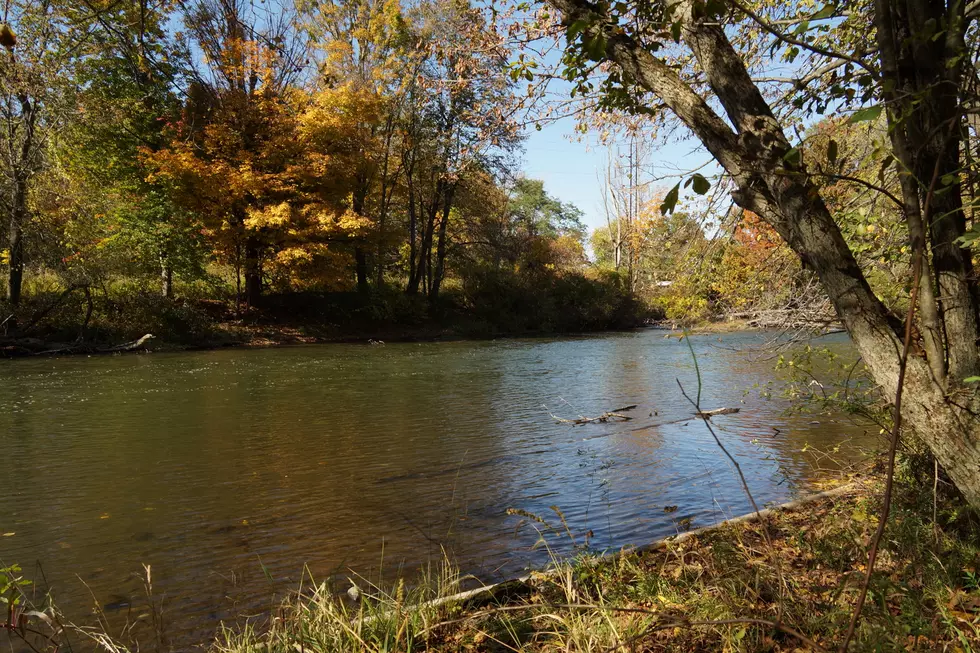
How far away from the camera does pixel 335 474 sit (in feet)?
21.7

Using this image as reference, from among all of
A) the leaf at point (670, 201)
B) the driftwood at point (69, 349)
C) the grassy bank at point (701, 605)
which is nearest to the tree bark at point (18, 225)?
the driftwood at point (69, 349)

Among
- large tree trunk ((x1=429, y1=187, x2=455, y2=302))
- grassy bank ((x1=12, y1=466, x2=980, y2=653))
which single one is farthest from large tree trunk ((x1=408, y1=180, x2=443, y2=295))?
grassy bank ((x1=12, y1=466, x2=980, y2=653))

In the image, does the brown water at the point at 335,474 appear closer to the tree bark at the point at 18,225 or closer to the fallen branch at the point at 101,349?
the tree bark at the point at 18,225

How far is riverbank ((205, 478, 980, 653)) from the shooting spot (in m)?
2.47

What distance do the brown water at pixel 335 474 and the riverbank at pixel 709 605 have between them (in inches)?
37.3

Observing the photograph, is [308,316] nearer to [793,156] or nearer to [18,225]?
[18,225]

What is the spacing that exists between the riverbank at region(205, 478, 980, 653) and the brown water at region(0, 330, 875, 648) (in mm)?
948

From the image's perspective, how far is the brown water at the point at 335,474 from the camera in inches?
173

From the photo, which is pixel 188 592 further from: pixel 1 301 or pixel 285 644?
pixel 1 301

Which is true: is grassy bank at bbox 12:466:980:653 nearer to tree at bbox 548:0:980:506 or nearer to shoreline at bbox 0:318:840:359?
tree at bbox 548:0:980:506

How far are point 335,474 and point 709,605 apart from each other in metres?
4.62

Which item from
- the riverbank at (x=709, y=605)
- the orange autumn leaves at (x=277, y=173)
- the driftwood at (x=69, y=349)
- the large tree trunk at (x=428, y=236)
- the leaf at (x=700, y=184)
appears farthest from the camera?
the large tree trunk at (x=428, y=236)

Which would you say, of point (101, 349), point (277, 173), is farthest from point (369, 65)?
point (101, 349)

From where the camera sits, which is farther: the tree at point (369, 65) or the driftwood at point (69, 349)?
the tree at point (369, 65)
